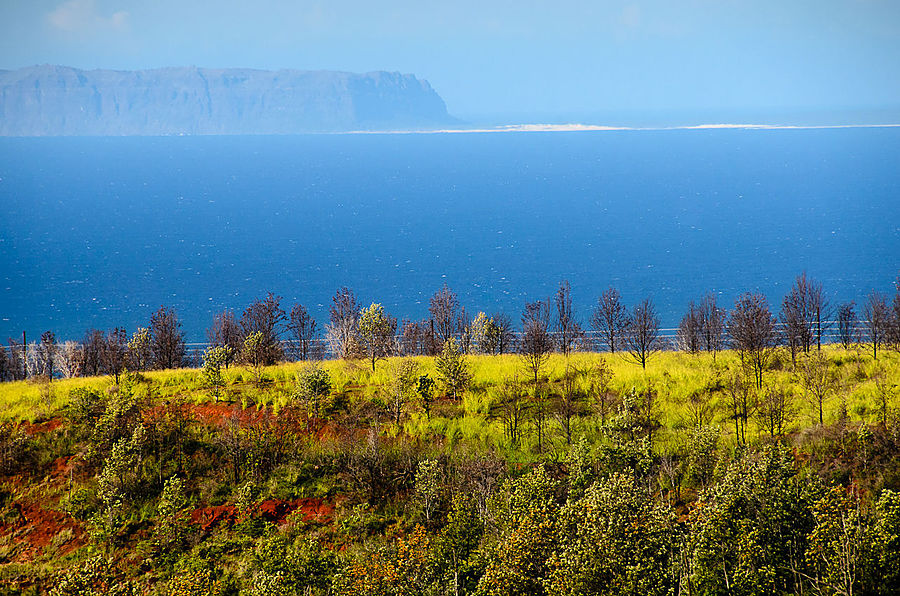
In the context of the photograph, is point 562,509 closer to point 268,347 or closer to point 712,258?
point 268,347

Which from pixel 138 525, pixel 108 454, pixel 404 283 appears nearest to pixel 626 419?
pixel 138 525

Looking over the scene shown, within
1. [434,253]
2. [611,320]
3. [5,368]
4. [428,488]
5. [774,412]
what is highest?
[434,253]

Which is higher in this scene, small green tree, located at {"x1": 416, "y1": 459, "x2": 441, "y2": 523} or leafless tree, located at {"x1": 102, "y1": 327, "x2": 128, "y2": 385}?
leafless tree, located at {"x1": 102, "y1": 327, "x2": 128, "y2": 385}

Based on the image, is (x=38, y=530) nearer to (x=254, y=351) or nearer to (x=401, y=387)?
(x=401, y=387)

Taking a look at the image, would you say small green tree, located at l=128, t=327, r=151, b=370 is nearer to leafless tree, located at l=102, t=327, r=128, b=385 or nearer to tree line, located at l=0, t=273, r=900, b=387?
tree line, located at l=0, t=273, r=900, b=387

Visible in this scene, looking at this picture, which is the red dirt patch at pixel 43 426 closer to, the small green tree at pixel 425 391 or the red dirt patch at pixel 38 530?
the red dirt patch at pixel 38 530

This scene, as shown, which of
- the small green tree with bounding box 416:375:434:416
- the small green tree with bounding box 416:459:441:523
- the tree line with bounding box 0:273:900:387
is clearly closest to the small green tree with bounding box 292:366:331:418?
the small green tree with bounding box 416:375:434:416

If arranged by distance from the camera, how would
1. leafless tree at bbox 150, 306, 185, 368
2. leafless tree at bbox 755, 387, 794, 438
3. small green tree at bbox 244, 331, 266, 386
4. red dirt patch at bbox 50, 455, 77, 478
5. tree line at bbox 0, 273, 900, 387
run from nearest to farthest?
leafless tree at bbox 755, 387, 794, 438 → red dirt patch at bbox 50, 455, 77, 478 → small green tree at bbox 244, 331, 266, 386 → tree line at bbox 0, 273, 900, 387 → leafless tree at bbox 150, 306, 185, 368

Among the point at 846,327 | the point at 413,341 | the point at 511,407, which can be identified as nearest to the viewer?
the point at 511,407

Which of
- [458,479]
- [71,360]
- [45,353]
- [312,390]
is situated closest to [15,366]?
[71,360]

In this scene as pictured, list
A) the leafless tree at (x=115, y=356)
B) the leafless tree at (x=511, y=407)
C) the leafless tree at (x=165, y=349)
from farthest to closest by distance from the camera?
the leafless tree at (x=165, y=349) → the leafless tree at (x=115, y=356) → the leafless tree at (x=511, y=407)

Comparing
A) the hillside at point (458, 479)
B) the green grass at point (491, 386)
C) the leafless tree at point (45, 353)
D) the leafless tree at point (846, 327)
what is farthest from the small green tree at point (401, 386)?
the leafless tree at point (45, 353)

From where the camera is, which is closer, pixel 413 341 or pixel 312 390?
pixel 312 390

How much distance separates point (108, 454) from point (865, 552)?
22934 mm
